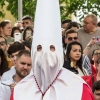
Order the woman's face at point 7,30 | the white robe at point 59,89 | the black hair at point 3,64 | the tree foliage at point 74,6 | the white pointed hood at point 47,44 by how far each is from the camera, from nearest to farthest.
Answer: the white pointed hood at point 47,44 → the white robe at point 59,89 → the black hair at point 3,64 → the woman's face at point 7,30 → the tree foliage at point 74,6

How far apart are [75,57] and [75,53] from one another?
122 millimetres

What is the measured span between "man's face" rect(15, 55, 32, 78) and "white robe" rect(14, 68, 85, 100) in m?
1.47

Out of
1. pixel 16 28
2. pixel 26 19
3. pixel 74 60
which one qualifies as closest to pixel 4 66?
pixel 74 60

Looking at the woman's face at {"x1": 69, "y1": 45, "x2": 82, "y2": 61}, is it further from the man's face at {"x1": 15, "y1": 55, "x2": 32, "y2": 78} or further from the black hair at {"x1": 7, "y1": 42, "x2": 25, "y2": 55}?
the man's face at {"x1": 15, "y1": 55, "x2": 32, "y2": 78}

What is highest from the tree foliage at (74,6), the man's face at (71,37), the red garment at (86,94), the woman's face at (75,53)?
the tree foliage at (74,6)

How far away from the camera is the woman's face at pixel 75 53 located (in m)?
10.4

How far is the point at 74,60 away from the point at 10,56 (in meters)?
1.11

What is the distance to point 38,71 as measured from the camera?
677 centimetres

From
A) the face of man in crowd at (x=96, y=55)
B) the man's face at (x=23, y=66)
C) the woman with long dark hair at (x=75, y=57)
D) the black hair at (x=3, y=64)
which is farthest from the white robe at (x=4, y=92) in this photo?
the face of man in crowd at (x=96, y=55)

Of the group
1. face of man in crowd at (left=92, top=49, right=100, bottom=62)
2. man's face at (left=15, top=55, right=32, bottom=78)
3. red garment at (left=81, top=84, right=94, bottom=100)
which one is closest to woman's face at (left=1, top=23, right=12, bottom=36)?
face of man in crowd at (left=92, top=49, right=100, bottom=62)

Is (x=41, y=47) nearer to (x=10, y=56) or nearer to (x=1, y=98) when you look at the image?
(x=1, y=98)

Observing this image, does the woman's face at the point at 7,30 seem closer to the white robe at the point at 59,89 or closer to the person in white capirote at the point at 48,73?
the person in white capirote at the point at 48,73

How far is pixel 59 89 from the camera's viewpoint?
684 cm

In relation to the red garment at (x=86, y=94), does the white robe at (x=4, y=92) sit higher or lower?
lower
